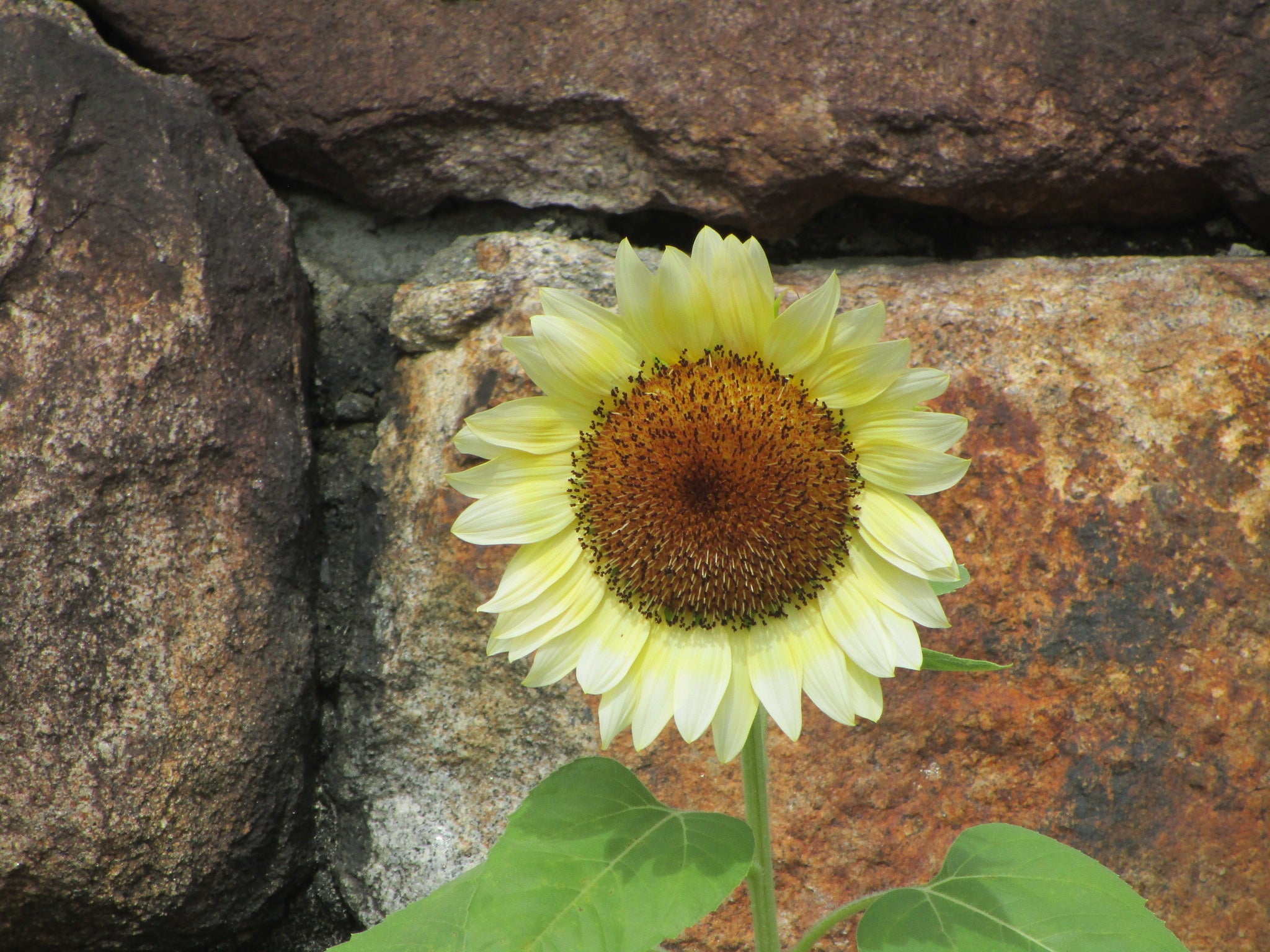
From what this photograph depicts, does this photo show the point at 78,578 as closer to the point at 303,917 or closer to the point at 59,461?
the point at 59,461

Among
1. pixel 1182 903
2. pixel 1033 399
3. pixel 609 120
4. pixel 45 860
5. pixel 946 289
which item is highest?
pixel 609 120

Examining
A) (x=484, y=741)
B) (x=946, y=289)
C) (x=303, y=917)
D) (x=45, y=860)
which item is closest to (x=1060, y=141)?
(x=946, y=289)

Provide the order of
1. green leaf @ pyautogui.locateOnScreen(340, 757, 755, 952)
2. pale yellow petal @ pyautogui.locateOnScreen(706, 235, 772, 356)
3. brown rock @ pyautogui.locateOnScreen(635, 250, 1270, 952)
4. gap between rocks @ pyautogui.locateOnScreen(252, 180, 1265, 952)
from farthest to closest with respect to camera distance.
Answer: gap between rocks @ pyautogui.locateOnScreen(252, 180, 1265, 952), brown rock @ pyautogui.locateOnScreen(635, 250, 1270, 952), pale yellow petal @ pyautogui.locateOnScreen(706, 235, 772, 356), green leaf @ pyautogui.locateOnScreen(340, 757, 755, 952)

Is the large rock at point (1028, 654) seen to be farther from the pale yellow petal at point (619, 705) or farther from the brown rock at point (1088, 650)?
the pale yellow petal at point (619, 705)

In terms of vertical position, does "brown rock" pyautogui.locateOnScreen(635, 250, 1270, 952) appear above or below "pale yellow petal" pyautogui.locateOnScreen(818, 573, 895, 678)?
below

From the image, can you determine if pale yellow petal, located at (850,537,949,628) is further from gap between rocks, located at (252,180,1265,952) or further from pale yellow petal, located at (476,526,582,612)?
gap between rocks, located at (252,180,1265,952)

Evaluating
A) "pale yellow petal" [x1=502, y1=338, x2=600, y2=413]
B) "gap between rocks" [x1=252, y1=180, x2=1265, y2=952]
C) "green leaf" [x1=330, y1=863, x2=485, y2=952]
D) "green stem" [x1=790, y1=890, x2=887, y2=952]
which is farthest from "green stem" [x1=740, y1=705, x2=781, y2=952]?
"gap between rocks" [x1=252, y1=180, x2=1265, y2=952]

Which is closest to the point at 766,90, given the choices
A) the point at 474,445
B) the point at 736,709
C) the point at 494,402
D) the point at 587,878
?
the point at 494,402
